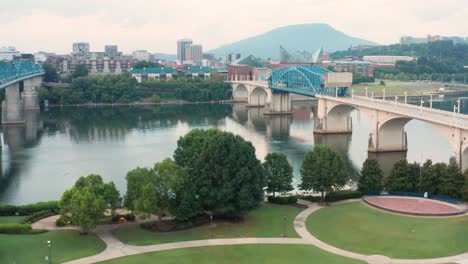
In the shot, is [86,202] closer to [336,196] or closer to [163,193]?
[163,193]

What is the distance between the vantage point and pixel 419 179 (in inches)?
1827

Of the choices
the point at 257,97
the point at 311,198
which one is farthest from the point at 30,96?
the point at 311,198

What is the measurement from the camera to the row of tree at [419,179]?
44.8 m

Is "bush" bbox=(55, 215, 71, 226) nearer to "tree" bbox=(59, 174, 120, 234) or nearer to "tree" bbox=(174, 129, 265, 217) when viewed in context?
"tree" bbox=(59, 174, 120, 234)

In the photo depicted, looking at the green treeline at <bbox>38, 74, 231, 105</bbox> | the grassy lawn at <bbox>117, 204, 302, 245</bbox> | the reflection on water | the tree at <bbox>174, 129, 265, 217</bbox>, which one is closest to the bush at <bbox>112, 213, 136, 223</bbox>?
the grassy lawn at <bbox>117, 204, 302, 245</bbox>

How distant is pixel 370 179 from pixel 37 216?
26727mm

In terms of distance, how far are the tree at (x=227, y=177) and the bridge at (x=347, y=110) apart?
27201 mm

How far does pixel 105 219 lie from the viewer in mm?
40062

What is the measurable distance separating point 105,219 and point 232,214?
9332 millimetres

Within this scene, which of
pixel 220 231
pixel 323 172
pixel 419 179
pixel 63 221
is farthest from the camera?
pixel 419 179

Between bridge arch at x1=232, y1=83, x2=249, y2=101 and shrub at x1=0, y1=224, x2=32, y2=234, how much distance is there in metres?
123

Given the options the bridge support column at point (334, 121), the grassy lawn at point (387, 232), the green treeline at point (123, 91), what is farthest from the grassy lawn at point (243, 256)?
the green treeline at point (123, 91)

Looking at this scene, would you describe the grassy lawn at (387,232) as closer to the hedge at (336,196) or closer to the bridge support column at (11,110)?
the hedge at (336,196)

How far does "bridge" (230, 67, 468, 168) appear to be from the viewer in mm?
59469
